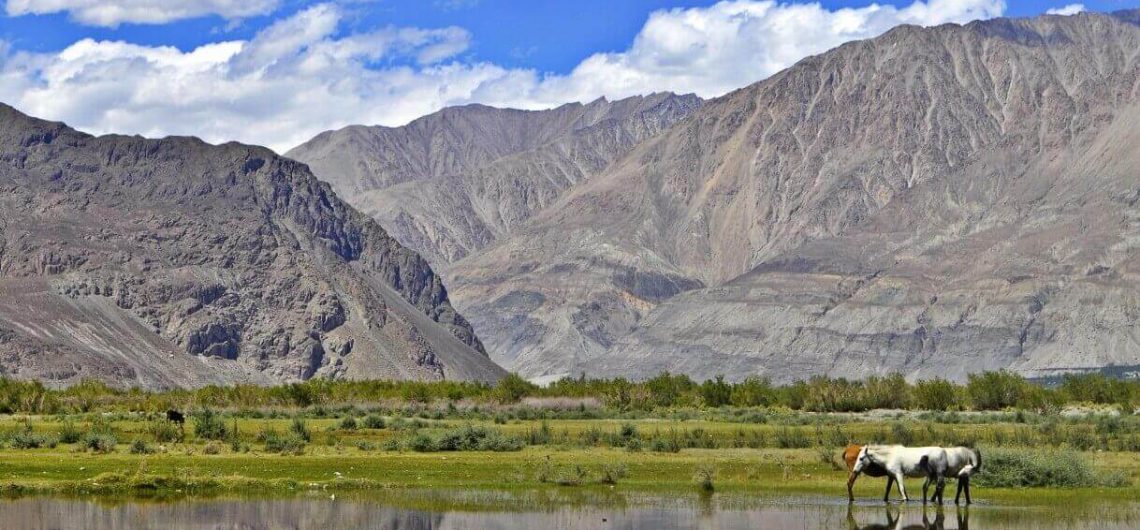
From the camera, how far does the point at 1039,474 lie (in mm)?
46625

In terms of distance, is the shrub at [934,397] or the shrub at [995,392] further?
the shrub at [934,397]

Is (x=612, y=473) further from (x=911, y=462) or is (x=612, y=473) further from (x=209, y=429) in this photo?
(x=209, y=429)

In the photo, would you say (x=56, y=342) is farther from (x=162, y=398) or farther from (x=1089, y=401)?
(x=1089, y=401)

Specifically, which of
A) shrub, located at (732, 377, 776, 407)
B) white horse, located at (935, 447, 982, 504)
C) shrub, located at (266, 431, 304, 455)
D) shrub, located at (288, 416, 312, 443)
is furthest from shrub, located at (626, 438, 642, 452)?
shrub, located at (732, 377, 776, 407)

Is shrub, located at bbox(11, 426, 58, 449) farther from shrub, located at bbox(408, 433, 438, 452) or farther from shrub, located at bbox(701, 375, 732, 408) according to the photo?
shrub, located at bbox(701, 375, 732, 408)

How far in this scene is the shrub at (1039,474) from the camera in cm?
4659

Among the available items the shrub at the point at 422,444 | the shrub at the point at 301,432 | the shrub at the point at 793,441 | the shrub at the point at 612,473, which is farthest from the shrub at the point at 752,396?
the shrub at the point at 612,473

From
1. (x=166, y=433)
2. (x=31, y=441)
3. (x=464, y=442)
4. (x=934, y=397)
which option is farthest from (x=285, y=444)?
(x=934, y=397)

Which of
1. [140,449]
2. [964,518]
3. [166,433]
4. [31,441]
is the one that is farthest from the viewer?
[166,433]

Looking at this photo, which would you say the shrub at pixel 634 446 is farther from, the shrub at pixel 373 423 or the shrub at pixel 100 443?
the shrub at pixel 373 423

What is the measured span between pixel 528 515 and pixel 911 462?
9067 mm

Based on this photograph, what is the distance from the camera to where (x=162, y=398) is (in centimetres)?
10956

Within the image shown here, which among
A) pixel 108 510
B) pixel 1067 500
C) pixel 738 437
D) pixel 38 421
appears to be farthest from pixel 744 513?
pixel 38 421

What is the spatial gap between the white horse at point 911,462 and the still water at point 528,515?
0.72 metres
